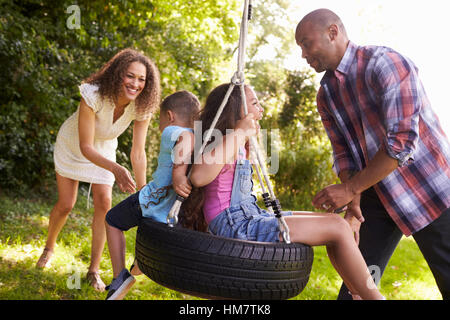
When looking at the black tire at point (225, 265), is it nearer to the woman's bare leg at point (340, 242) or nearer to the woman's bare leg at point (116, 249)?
the woman's bare leg at point (340, 242)

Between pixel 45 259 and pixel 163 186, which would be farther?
pixel 45 259

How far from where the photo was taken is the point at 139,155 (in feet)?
10.3

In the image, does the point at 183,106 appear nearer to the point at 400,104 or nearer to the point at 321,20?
the point at 321,20

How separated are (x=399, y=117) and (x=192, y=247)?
37.7 inches

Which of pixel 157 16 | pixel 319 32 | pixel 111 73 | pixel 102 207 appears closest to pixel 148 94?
pixel 111 73

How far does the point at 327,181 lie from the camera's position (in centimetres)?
766

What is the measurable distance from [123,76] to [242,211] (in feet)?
5.08

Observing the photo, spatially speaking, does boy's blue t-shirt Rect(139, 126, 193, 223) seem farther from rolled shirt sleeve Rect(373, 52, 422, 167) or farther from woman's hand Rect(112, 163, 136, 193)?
rolled shirt sleeve Rect(373, 52, 422, 167)

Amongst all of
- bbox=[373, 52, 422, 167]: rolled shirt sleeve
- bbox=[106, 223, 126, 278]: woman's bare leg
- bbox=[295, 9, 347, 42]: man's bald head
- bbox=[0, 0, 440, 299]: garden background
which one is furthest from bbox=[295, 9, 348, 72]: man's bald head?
bbox=[106, 223, 126, 278]: woman's bare leg

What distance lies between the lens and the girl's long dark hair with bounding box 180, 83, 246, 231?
78.4 inches

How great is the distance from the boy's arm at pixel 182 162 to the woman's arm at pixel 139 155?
1.11m

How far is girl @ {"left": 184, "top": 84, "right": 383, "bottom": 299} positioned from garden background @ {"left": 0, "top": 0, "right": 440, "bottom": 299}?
1.05m

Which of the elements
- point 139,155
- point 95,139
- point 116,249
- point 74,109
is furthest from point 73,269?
point 74,109

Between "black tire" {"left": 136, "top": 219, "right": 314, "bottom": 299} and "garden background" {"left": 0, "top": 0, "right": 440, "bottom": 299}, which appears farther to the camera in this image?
"garden background" {"left": 0, "top": 0, "right": 440, "bottom": 299}
